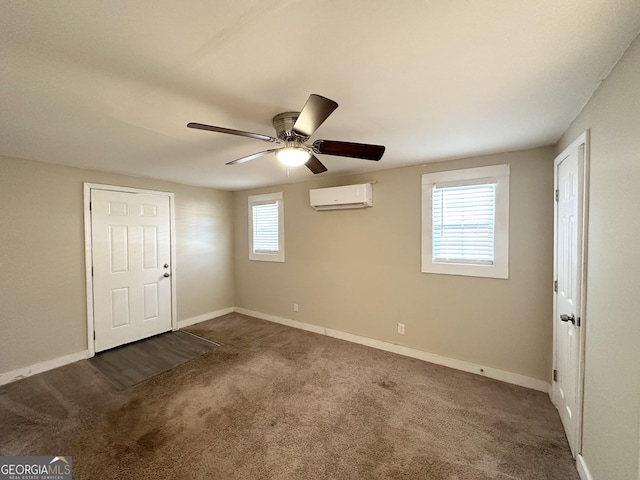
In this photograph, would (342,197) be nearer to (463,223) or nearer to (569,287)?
(463,223)

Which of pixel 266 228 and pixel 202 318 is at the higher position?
pixel 266 228

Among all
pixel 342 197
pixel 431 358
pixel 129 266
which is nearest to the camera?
pixel 431 358

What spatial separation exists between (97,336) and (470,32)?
455cm

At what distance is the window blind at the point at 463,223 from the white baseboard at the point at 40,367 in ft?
14.3

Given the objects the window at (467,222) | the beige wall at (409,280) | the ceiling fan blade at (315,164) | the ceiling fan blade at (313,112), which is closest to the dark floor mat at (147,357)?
the beige wall at (409,280)

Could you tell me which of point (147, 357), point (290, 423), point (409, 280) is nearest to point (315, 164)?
point (409, 280)

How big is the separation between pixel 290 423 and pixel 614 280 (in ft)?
7.25

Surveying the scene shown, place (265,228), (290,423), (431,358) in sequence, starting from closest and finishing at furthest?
(290,423) < (431,358) < (265,228)

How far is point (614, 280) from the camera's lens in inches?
49.3

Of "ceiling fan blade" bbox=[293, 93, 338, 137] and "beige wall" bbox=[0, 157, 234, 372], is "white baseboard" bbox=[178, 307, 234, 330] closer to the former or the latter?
"beige wall" bbox=[0, 157, 234, 372]

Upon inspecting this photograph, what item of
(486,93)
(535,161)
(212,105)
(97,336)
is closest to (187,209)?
(97,336)

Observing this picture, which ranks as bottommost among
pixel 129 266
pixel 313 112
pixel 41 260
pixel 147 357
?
pixel 147 357

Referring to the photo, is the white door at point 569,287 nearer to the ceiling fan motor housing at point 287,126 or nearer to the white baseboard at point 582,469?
the white baseboard at point 582,469

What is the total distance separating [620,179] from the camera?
3.99ft
